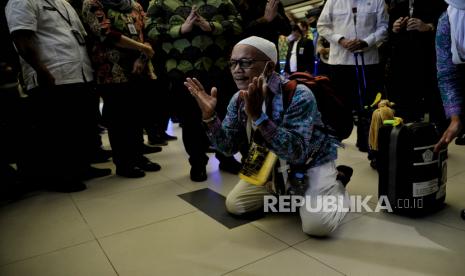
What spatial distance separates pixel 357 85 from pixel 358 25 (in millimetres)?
440

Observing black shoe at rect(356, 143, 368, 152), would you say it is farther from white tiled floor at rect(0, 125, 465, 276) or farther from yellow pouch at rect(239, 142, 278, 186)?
yellow pouch at rect(239, 142, 278, 186)

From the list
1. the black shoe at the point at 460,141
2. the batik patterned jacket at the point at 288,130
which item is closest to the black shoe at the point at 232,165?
the batik patterned jacket at the point at 288,130

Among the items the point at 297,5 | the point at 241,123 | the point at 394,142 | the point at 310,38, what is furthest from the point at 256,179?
the point at 297,5

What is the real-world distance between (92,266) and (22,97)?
1.53 m

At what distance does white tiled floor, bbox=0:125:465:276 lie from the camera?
1.22 meters

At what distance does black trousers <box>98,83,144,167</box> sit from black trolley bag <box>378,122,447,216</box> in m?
1.59

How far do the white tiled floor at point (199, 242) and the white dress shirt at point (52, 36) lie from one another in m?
0.79

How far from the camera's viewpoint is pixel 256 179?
4.92 feet

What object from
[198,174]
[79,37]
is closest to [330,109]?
[198,174]

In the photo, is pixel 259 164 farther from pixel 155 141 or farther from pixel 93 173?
pixel 155 141

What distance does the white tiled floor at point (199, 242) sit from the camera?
1225 mm

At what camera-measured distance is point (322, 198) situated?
4.89 ft

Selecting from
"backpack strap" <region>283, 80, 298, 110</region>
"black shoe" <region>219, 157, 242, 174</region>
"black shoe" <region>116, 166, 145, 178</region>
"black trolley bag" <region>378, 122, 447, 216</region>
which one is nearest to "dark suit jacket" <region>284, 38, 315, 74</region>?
"black shoe" <region>219, 157, 242, 174</region>

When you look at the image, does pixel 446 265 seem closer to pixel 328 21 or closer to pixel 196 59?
pixel 196 59
